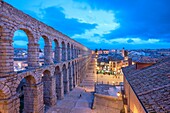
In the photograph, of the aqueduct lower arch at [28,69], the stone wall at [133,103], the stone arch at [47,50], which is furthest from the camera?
the stone arch at [47,50]

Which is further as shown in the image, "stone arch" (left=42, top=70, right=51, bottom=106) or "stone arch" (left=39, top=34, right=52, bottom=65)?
"stone arch" (left=42, top=70, right=51, bottom=106)

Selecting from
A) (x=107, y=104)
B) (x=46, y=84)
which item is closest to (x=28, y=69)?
(x=46, y=84)

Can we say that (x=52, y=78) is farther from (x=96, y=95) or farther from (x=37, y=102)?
(x=96, y=95)

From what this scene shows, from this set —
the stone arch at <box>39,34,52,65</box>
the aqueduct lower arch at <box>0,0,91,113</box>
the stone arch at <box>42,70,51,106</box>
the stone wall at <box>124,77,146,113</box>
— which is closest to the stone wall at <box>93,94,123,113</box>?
the aqueduct lower arch at <box>0,0,91,113</box>

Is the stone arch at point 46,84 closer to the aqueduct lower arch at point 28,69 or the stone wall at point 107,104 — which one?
the aqueduct lower arch at point 28,69

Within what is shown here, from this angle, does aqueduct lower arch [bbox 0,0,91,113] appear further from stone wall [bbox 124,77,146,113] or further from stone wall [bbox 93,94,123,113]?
stone wall [bbox 124,77,146,113]

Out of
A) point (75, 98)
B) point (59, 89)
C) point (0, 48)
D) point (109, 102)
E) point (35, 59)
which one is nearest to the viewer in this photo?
point (0, 48)

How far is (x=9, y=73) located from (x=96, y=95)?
1734 centimetres

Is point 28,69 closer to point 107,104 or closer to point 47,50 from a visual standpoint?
point 47,50

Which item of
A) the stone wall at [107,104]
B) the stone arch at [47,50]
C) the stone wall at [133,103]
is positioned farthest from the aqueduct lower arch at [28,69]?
the stone wall at [133,103]

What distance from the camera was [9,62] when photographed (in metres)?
12.4

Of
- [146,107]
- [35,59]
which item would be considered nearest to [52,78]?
[35,59]

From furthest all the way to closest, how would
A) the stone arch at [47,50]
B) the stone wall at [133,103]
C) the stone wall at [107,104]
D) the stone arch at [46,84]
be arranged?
the stone wall at [107,104] → the stone arch at [46,84] → the stone arch at [47,50] → the stone wall at [133,103]

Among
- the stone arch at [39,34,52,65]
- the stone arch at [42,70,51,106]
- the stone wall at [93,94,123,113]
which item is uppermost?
the stone arch at [39,34,52,65]
